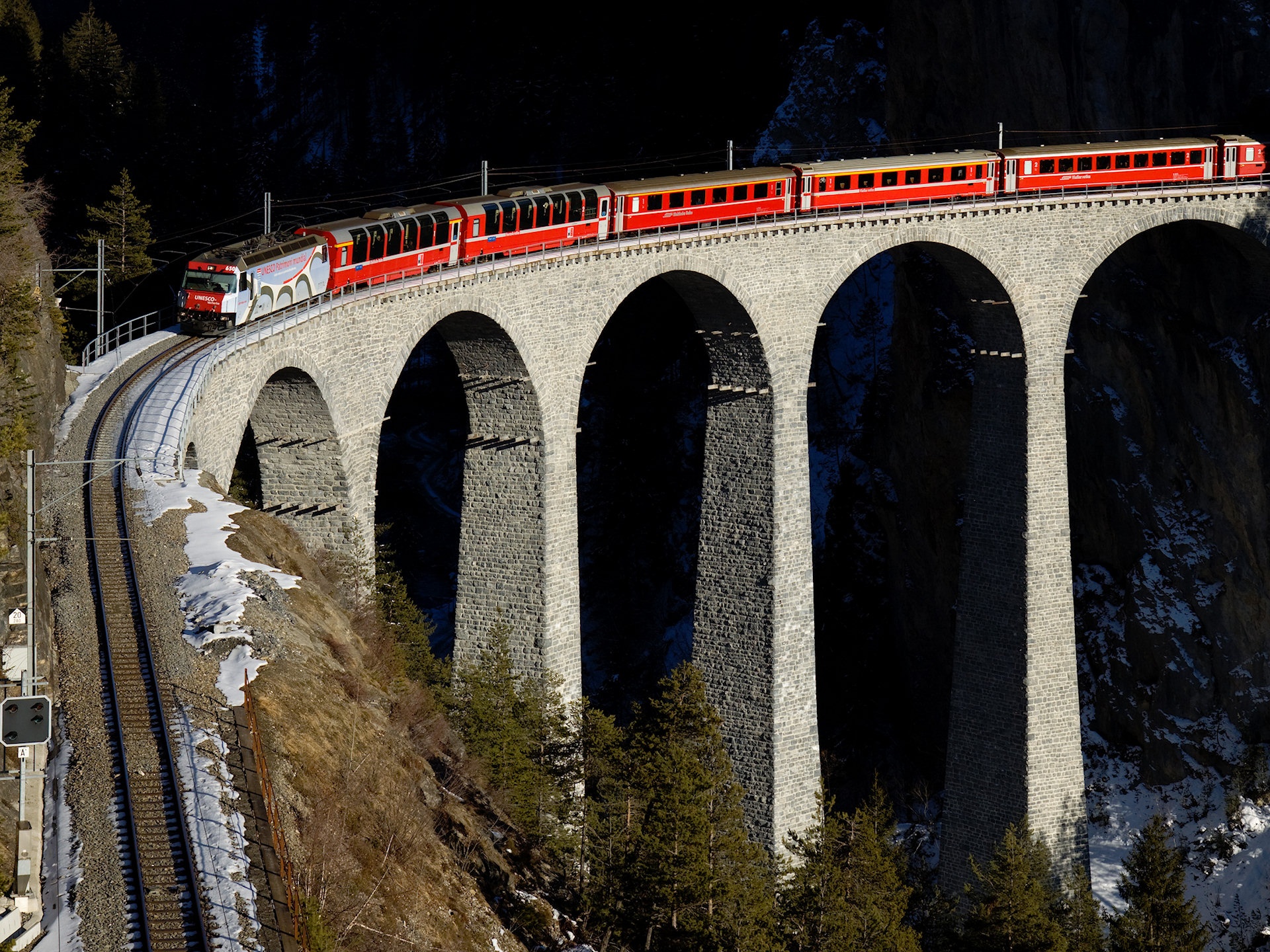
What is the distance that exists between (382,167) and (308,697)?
71.4m

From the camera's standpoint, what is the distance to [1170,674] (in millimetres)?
56375

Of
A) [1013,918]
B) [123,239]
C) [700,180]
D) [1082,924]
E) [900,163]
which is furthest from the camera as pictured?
[123,239]

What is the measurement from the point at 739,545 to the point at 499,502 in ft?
25.9

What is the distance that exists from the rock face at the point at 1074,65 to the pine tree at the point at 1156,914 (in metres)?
26.5

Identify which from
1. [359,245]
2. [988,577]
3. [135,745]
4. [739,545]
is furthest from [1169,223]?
[135,745]

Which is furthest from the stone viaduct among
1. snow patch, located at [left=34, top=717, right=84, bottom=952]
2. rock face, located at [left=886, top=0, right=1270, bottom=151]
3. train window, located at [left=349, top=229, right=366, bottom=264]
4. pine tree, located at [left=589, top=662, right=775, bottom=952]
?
snow patch, located at [left=34, top=717, right=84, bottom=952]

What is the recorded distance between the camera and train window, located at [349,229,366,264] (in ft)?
128

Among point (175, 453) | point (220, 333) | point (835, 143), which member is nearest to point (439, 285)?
point (220, 333)

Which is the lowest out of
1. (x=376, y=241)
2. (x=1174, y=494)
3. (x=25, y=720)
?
(x=25, y=720)

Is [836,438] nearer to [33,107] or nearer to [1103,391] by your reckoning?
[1103,391]

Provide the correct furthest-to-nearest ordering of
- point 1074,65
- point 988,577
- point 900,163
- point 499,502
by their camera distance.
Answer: point 1074,65 → point 988,577 → point 900,163 → point 499,502

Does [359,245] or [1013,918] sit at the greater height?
[359,245]

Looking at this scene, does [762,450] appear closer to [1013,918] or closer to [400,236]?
[400,236]

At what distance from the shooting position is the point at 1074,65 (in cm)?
5606
